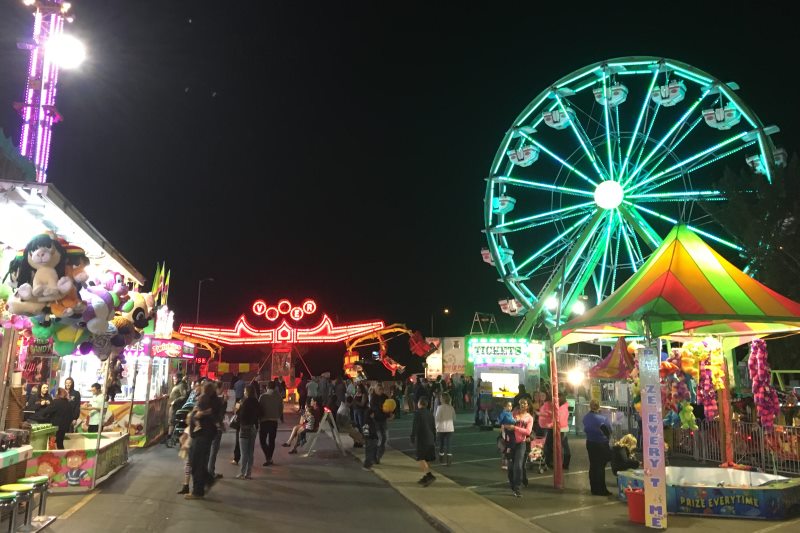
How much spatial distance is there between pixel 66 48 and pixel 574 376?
62.1ft

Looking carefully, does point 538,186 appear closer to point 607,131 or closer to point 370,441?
point 607,131

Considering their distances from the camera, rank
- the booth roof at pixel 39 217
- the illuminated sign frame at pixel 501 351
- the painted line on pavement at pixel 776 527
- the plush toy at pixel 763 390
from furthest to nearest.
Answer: the illuminated sign frame at pixel 501 351 → the plush toy at pixel 763 390 → the painted line on pavement at pixel 776 527 → the booth roof at pixel 39 217

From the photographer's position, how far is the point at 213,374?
3494 centimetres

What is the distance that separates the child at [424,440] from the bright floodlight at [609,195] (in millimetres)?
10986

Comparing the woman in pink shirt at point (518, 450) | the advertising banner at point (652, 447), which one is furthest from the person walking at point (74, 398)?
the advertising banner at point (652, 447)

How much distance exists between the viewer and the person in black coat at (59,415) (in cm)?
1022

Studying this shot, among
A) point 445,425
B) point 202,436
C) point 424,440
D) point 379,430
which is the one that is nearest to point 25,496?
point 202,436

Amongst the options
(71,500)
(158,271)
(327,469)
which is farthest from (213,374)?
(71,500)

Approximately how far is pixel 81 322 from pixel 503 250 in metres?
16.8

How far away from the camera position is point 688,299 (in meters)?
7.83

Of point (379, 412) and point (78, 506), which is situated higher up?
point (379, 412)

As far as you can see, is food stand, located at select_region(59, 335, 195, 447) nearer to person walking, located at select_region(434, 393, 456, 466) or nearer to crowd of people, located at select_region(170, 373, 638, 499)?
crowd of people, located at select_region(170, 373, 638, 499)

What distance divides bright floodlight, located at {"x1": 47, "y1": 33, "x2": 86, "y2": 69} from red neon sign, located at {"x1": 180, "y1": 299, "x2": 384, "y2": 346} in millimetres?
18749

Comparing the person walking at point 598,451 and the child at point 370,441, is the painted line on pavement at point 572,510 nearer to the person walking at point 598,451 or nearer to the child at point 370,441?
the person walking at point 598,451
